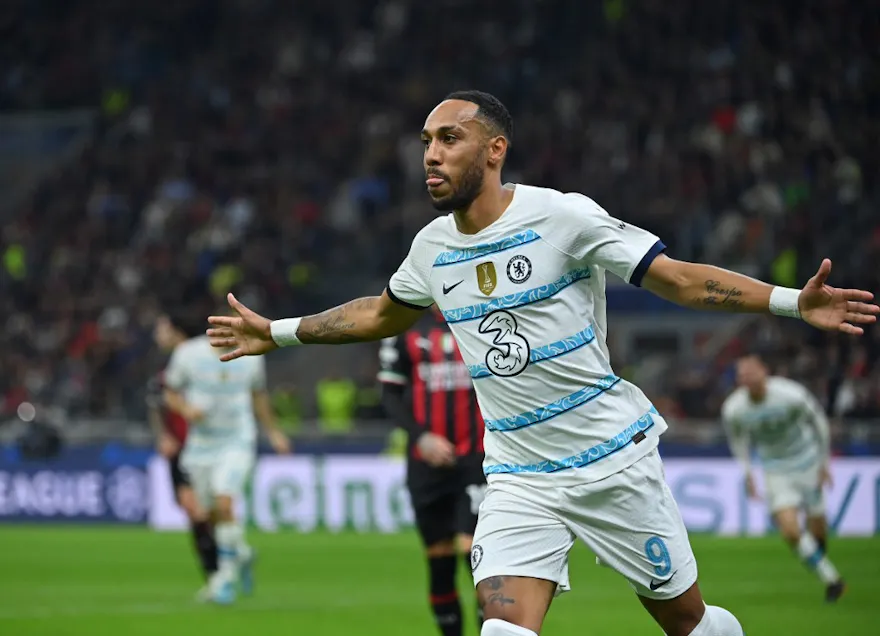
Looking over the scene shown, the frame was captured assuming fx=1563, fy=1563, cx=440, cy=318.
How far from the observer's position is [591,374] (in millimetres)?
5953

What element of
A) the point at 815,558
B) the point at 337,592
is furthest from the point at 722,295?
the point at 337,592

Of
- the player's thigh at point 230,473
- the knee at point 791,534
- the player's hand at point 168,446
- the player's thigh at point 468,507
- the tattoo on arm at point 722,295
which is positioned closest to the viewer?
the tattoo on arm at point 722,295

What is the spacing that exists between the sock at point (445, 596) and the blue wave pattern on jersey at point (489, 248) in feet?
11.6

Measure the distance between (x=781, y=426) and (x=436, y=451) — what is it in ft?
18.7

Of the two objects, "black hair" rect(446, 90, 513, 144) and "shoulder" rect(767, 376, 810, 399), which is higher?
"black hair" rect(446, 90, 513, 144)

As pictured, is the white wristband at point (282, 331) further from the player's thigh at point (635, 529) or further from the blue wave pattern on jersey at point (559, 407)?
the player's thigh at point (635, 529)

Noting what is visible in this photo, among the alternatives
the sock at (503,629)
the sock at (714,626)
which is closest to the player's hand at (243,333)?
the sock at (503,629)

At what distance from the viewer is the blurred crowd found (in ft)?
74.0

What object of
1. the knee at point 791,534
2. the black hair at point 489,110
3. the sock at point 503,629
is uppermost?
the black hair at point 489,110

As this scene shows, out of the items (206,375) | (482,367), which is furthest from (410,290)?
(206,375)

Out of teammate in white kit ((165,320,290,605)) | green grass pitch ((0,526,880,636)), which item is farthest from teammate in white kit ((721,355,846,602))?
teammate in white kit ((165,320,290,605))

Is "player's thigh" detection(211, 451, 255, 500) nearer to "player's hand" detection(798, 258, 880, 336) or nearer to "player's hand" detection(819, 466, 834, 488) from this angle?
"player's hand" detection(819, 466, 834, 488)

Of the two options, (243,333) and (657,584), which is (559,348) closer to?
(657,584)

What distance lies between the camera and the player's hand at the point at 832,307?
18.0 ft
